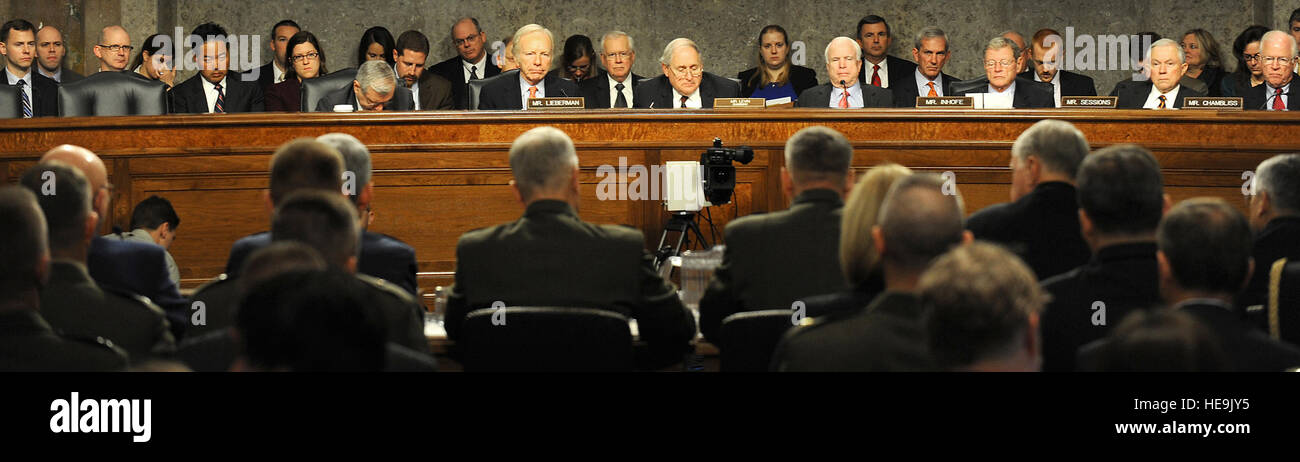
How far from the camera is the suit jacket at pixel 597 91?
25.3 feet

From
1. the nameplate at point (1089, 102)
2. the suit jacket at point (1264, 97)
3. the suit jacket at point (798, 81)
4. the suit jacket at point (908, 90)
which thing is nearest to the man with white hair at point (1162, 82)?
the suit jacket at point (1264, 97)

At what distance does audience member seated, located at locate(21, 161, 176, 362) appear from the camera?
2793 millimetres

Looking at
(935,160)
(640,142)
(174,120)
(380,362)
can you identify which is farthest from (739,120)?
(380,362)

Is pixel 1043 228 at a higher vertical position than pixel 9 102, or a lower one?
lower

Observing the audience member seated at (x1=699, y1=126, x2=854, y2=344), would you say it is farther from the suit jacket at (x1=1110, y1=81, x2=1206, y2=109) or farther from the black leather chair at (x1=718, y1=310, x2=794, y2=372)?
the suit jacket at (x1=1110, y1=81, x2=1206, y2=109)

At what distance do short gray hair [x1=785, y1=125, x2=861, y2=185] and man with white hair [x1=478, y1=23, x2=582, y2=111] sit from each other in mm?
3768

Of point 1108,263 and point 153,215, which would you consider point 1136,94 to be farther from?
point 153,215

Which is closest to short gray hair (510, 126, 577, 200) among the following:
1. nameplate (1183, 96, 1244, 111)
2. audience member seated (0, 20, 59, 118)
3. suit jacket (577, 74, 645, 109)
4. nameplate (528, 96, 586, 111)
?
nameplate (528, 96, 586, 111)

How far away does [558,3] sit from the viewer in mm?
9906

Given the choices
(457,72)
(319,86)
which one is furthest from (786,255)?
(457,72)

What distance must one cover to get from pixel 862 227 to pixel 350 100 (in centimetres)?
470

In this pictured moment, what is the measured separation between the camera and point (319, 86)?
7035mm

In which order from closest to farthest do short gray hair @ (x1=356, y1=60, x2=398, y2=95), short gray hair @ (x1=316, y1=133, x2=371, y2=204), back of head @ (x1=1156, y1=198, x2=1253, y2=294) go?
back of head @ (x1=1156, y1=198, x2=1253, y2=294)
short gray hair @ (x1=316, y1=133, x2=371, y2=204)
short gray hair @ (x1=356, y1=60, x2=398, y2=95)
